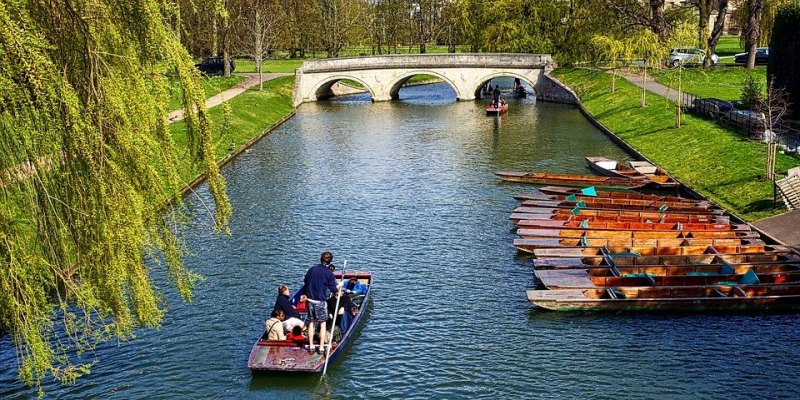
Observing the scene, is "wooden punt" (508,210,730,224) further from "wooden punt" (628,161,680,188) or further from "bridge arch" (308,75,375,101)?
"bridge arch" (308,75,375,101)

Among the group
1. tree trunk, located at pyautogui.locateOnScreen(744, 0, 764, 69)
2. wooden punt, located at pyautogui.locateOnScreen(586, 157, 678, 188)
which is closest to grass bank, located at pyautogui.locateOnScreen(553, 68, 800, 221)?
wooden punt, located at pyautogui.locateOnScreen(586, 157, 678, 188)

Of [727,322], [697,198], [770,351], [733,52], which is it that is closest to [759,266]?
[727,322]

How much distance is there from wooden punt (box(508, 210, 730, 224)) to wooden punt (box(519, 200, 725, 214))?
82cm

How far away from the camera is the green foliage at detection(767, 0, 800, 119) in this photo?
39750 millimetres

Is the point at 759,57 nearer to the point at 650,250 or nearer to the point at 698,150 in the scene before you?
the point at 698,150

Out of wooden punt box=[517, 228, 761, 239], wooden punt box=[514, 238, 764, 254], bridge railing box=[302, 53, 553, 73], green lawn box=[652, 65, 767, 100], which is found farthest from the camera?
bridge railing box=[302, 53, 553, 73]

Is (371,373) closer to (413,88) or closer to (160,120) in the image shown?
(160,120)

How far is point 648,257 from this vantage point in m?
24.9

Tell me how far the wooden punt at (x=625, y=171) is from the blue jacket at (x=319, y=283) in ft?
72.7

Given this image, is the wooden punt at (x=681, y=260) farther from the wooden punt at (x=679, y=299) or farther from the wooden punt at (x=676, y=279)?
the wooden punt at (x=679, y=299)

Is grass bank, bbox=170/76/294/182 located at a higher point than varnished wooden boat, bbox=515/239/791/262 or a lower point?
higher

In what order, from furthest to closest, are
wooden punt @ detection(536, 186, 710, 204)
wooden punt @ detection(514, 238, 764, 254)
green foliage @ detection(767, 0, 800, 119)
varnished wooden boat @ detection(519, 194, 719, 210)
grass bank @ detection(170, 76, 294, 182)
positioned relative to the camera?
grass bank @ detection(170, 76, 294, 182), green foliage @ detection(767, 0, 800, 119), wooden punt @ detection(536, 186, 710, 204), varnished wooden boat @ detection(519, 194, 719, 210), wooden punt @ detection(514, 238, 764, 254)

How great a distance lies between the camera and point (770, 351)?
20109mm

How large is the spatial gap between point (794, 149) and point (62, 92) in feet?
102
